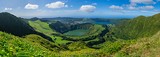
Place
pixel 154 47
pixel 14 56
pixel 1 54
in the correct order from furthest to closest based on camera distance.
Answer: pixel 154 47
pixel 14 56
pixel 1 54

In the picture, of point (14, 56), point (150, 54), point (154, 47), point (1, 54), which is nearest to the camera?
point (1, 54)

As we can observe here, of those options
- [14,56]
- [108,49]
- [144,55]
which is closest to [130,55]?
[144,55]

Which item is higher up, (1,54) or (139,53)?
(1,54)

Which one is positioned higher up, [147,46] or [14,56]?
[14,56]

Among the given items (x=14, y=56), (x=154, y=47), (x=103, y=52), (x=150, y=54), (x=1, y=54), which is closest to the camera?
(x=1, y=54)

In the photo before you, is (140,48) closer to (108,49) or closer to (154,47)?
(154,47)

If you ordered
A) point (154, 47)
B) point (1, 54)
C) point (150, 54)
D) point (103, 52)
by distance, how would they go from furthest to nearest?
1. point (103, 52)
2. point (154, 47)
3. point (150, 54)
4. point (1, 54)

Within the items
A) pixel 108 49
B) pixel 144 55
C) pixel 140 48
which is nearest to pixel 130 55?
pixel 144 55

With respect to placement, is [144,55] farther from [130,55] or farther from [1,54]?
[1,54]

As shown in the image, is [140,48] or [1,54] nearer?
[1,54]
